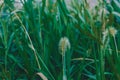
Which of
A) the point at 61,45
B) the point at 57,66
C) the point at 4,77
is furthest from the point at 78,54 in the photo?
the point at 61,45

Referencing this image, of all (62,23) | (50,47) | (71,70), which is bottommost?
(71,70)

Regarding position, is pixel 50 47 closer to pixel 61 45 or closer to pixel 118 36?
pixel 118 36

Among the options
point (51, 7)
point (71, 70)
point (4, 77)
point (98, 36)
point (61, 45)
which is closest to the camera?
point (61, 45)

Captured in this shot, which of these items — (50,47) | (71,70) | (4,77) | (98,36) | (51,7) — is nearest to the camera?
(98,36)

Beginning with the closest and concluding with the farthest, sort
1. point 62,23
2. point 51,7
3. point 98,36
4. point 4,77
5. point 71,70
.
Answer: point 98,36 → point 4,77 → point 71,70 → point 62,23 → point 51,7

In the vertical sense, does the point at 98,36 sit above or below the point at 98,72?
above

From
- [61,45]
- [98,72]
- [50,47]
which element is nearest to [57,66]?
[50,47]

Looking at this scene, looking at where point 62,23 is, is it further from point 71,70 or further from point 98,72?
point 98,72

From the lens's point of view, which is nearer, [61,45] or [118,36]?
[61,45]

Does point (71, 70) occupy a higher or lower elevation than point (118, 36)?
lower
